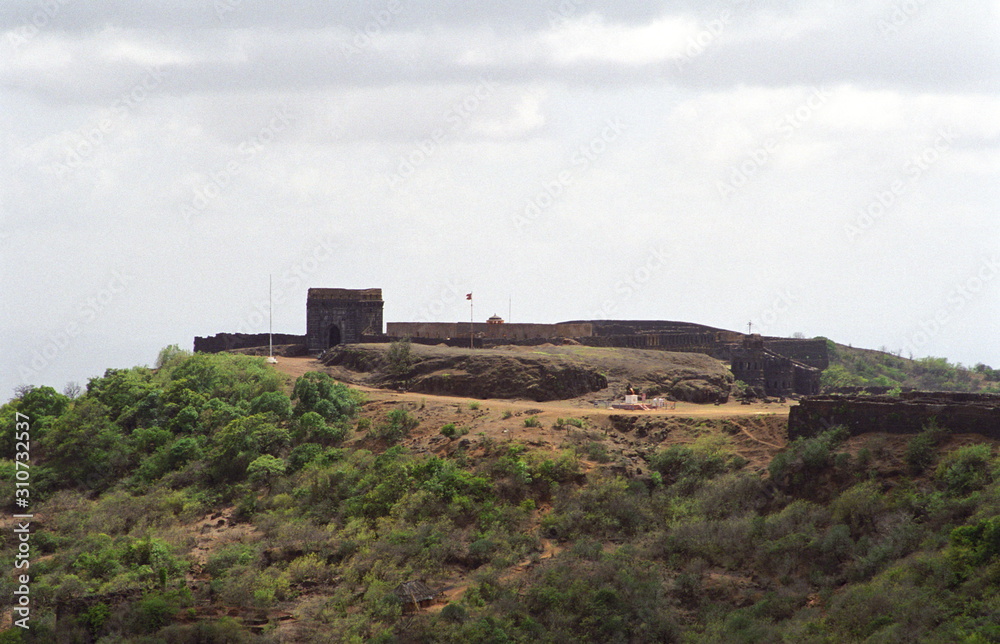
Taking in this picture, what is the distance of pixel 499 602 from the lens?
89.6 feet

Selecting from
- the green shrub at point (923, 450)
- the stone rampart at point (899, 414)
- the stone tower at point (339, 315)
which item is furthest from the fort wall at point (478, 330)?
the green shrub at point (923, 450)

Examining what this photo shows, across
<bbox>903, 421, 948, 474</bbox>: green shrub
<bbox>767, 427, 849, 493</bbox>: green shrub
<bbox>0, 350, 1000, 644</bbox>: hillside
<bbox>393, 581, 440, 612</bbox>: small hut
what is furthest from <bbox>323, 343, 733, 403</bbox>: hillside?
<bbox>393, 581, 440, 612</bbox>: small hut

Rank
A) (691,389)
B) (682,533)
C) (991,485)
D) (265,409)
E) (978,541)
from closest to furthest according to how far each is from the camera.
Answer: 1. (978,541)
2. (991,485)
3. (682,533)
4. (265,409)
5. (691,389)

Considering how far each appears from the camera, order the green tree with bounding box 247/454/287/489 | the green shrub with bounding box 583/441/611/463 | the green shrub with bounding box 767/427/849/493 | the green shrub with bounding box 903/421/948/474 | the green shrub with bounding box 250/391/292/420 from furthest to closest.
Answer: the green shrub with bounding box 250/391/292/420 → the green tree with bounding box 247/454/287/489 → the green shrub with bounding box 583/441/611/463 → the green shrub with bounding box 767/427/849/493 → the green shrub with bounding box 903/421/948/474

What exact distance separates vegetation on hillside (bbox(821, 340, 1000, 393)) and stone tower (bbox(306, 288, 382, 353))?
26.2m

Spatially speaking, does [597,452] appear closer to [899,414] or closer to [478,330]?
[899,414]

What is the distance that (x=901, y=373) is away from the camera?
7700cm

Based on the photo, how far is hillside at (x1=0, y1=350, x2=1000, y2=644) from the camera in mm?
26000

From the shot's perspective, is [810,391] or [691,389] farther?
[810,391]

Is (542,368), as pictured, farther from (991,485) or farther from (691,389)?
(991,485)

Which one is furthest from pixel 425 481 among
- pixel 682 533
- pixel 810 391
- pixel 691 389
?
pixel 810 391

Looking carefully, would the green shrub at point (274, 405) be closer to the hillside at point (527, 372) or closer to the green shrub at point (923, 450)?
the hillside at point (527, 372)

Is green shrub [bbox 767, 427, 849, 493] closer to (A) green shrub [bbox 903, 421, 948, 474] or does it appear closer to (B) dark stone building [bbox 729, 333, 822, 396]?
(A) green shrub [bbox 903, 421, 948, 474]

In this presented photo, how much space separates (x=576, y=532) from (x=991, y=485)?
31.8 ft
